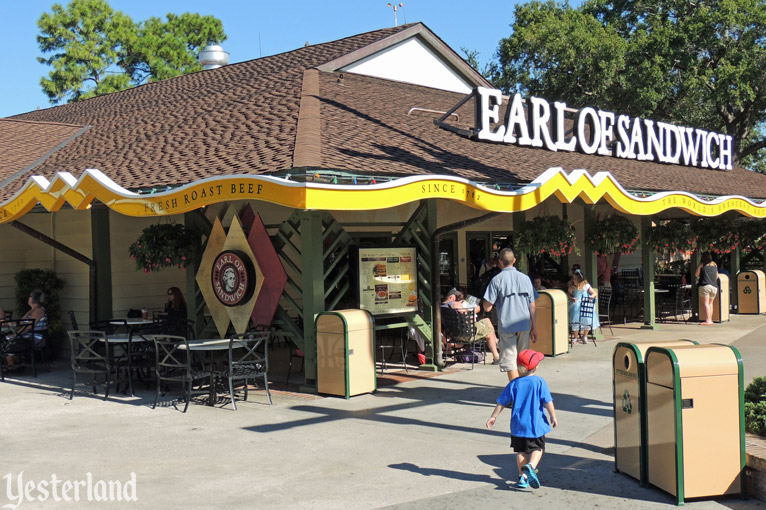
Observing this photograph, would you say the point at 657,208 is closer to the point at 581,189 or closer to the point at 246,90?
the point at 581,189

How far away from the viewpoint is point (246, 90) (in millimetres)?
16141

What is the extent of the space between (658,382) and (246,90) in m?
12.0

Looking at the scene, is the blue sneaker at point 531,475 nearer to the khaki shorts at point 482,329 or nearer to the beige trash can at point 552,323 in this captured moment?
the khaki shorts at point 482,329

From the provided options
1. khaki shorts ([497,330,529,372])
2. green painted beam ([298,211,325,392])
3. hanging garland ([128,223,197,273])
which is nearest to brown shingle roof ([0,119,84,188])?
hanging garland ([128,223,197,273])

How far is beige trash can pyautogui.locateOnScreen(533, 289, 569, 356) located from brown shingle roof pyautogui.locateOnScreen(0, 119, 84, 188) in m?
9.61

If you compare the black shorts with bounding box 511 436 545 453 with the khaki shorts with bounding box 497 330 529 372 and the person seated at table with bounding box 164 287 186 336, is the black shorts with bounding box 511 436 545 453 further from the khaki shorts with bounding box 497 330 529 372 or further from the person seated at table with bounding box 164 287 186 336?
the person seated at table with bounding box 164 287 186 336

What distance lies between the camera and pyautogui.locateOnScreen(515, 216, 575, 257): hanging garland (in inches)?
522

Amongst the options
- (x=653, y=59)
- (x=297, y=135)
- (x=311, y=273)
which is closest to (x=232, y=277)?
(x=311, y=273)

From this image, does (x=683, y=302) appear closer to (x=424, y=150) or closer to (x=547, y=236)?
(x=547, y=236)

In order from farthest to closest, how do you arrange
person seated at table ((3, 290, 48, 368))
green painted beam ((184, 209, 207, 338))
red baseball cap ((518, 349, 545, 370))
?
person seated at table ((3, 290, 48, 368)) < green painted beam ((184, 209, 207, 338)) < red baseball cap ((518, 349, 545, 370))

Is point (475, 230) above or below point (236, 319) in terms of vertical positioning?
above

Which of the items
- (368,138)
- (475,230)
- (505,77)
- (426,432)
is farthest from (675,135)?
(505,77)

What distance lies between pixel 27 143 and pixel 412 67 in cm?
865

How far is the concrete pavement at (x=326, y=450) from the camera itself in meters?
6.15
